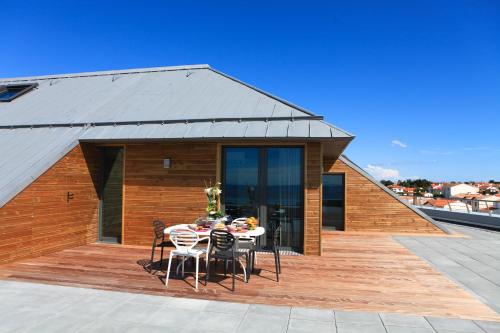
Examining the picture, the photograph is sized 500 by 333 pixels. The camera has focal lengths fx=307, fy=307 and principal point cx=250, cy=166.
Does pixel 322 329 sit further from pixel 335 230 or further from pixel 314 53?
pixel 314 53

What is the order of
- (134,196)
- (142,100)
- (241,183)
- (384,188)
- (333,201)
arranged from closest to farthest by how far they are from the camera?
(241,183), (134,196), (142,100), (384,188), (333,201)

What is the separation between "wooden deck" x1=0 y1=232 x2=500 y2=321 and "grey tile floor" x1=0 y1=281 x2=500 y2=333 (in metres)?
0.27

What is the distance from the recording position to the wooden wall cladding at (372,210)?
10758 mm

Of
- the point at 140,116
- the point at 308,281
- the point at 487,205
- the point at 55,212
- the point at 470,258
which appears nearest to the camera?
the point at 308,281

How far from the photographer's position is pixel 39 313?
358 centimetres

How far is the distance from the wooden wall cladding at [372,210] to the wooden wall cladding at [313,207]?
4.90 meters

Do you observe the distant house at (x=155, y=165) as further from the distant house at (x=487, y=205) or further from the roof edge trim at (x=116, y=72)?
the distant house at (x=487, y=205)

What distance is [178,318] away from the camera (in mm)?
3529

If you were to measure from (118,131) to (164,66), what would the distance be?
13.8ft

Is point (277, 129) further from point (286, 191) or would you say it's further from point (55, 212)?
point (55, 212)

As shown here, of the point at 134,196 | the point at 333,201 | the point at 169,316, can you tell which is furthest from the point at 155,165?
the point at 333,201

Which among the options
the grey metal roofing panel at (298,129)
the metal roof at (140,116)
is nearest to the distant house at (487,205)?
the metal roof at (140,116)

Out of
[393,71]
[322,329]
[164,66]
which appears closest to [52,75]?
[164,66]

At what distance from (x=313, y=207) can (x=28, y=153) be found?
6760 millimetres
